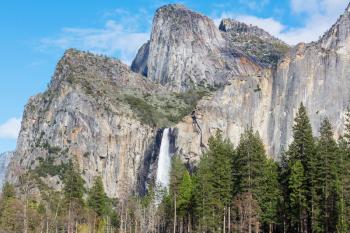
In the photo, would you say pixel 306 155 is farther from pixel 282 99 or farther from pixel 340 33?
pixel 340 33

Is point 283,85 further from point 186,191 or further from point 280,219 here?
point 280,219

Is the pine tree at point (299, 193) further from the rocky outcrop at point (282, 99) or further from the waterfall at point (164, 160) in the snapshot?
the waterfall at point (164, 160)

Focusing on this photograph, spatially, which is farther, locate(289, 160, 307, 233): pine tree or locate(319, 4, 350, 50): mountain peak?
locate(319, 4, 350, 50): mountain peak

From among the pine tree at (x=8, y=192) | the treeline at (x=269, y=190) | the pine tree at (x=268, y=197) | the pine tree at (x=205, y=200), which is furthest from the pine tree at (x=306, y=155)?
the pine tree at (x=8, y=192)

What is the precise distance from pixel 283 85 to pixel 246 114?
15255 millimetres

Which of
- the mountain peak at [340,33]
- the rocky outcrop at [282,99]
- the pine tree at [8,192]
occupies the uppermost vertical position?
the mountain peak at [340,33]

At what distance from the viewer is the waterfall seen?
187000mm

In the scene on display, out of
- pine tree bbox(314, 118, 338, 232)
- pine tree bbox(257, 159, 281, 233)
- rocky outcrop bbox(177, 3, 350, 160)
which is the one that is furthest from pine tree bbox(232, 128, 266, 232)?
rocky outcrop bbox(177, 3, 350, 160)

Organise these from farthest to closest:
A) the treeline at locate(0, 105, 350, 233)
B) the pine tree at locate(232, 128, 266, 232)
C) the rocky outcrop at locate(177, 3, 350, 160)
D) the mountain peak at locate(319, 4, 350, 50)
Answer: the mountain peak at locate(319, 4, 350, 50)
the rocky outcrop at locate(177, 3, 350, 160)
the pine tree at locate(232, 128, 266, 232)
the treeline at locate(0, 105, 350, 233)

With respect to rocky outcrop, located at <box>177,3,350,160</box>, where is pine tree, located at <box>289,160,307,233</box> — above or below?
below

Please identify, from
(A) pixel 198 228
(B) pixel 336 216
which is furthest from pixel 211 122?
(B) pixel 336 216

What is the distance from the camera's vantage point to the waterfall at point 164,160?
18700 cm

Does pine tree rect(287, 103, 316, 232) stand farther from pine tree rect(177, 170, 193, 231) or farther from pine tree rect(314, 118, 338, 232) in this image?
pine tree rect(177, 170, 193, 231)

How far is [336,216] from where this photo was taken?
214 feet
